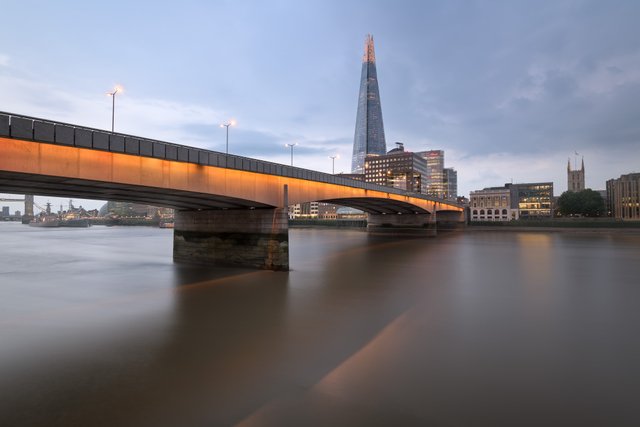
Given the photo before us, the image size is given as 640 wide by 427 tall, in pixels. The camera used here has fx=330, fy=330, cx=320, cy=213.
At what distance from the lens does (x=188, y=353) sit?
33.0 feet

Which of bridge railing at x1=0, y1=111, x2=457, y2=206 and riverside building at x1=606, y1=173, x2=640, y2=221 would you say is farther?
riverside building at x1=606, y1=173, x2=640, y2=221

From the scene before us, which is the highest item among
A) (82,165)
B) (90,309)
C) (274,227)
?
(82,165)

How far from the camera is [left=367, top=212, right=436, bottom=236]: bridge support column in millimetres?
77000

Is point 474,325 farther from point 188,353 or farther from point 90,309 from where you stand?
point 90,309

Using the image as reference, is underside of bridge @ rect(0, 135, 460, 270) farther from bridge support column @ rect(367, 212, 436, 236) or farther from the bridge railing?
bridge support column @ rect(367, 212, 436, 236)

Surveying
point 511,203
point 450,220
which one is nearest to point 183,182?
point 450,220

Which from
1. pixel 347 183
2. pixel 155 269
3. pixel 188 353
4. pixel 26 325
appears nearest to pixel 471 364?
pixel 188 353

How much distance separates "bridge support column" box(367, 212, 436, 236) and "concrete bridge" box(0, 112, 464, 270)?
39903 mm

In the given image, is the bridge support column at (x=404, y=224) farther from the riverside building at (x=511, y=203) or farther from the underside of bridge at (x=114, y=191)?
the riverside building at (x=511, y=203)

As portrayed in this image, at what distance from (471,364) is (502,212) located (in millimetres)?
168226

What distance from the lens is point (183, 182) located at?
71.1ft

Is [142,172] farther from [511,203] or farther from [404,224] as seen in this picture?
[511,203]

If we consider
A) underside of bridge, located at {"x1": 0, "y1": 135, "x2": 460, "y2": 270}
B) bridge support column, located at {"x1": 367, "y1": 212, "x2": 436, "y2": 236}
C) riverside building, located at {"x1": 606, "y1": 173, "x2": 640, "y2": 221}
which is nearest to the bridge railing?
underside of bridge, located at {"x1": 0, "y1": 135, "x2": 460, "y2": 270}

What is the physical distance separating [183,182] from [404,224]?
6450 cm
